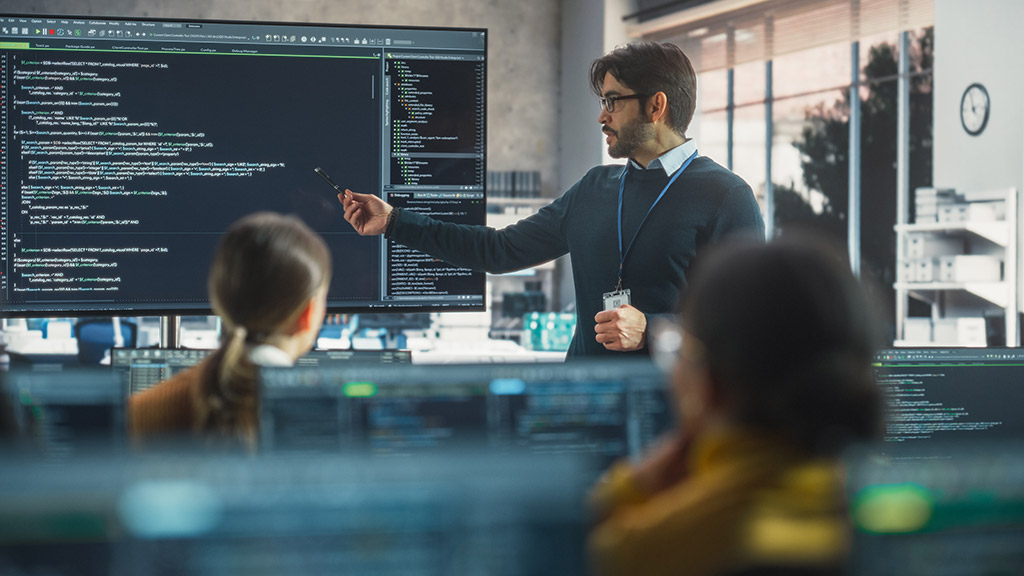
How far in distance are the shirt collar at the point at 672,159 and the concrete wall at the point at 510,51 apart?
604 centimetres

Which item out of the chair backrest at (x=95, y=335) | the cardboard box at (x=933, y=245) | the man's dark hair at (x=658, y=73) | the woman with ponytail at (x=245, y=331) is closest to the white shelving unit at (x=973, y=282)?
the cardboard box at (x=933, y=245)

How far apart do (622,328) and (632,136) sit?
0.52m

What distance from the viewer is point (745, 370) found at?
0.73m

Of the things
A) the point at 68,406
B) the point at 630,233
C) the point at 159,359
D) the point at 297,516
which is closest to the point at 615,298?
the point at 630,233

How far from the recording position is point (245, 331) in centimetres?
133

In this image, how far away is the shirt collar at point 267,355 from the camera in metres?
1.29

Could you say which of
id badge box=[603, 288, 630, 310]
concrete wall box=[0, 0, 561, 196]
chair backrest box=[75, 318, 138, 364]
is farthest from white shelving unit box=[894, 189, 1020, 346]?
chair backrest box=[75, 318, 138, 364]

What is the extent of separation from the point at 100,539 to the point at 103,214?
1.71 m

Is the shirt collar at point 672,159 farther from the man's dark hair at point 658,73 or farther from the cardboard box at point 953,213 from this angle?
the cardboard box at point 953,213

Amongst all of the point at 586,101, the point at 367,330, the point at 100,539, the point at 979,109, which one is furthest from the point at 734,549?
the point at 586,101

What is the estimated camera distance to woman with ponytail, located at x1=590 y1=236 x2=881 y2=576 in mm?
659

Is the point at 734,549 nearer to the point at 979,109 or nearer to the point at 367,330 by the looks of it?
the point at 979,109

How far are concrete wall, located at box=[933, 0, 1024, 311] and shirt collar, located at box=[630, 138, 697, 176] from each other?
3.17m

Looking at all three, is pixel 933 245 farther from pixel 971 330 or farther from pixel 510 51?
pixel 510 51
